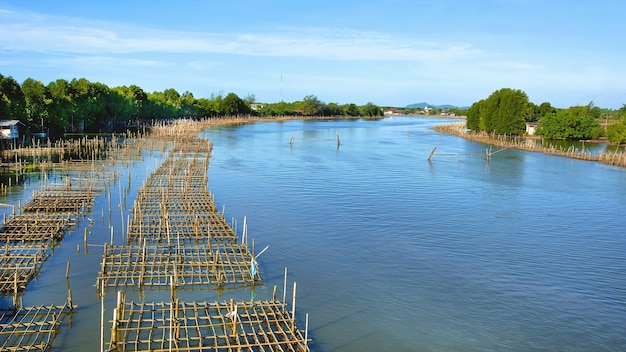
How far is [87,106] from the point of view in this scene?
48.2 meters

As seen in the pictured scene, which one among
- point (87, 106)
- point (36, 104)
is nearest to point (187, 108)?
point (87, 106)

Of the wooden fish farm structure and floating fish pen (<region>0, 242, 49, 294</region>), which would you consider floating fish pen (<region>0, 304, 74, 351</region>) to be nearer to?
the wooden fish farm structure

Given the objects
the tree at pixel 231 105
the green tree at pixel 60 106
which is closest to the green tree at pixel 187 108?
the tree at pixel 231 105

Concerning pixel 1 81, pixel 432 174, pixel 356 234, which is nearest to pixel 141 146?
pixel 1 81

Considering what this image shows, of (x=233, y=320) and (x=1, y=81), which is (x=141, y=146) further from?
(x=233, y=320)

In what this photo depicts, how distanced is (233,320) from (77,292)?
4.30 metres

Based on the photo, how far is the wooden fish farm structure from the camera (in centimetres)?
923

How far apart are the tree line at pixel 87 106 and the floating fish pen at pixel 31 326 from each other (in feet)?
88.5

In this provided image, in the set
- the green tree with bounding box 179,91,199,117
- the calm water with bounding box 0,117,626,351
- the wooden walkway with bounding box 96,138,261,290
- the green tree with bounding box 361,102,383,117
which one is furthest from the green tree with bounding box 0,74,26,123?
the green tree with bounding box 361,102,383,117

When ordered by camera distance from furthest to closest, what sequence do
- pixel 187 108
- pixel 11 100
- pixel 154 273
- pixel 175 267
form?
pixel 187 108, pixel 11 100, pixel 154 273, pixel 175 267

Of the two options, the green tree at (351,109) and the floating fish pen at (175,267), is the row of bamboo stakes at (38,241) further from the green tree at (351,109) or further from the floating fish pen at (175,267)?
the green tree at (351,109)

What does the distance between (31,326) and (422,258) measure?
10.2 m

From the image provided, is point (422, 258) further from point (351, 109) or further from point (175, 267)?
point (351, 109)

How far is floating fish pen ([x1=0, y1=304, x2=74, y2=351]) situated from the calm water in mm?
267
